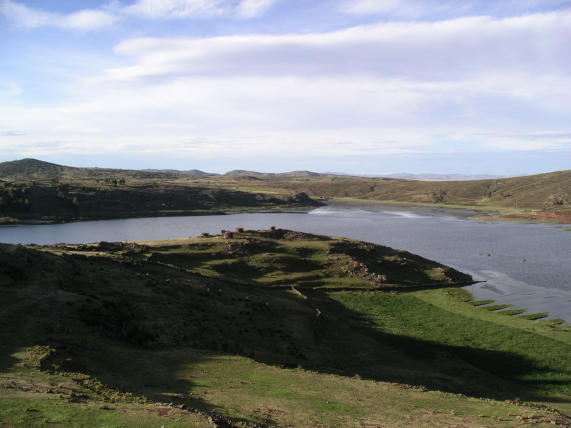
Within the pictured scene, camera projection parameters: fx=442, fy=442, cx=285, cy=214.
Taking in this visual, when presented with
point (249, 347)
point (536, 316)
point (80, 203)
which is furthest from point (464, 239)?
point (80, 203)

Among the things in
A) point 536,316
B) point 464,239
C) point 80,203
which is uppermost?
point 80,203

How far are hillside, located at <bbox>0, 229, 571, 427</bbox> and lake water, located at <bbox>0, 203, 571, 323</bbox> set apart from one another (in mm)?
13215

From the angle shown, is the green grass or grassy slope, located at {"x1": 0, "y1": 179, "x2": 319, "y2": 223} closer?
the green grass

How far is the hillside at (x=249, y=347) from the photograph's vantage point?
20188 mm

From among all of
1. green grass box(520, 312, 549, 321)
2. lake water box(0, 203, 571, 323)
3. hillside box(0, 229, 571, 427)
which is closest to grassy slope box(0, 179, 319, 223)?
lake water box(0, 203, 571, 323)

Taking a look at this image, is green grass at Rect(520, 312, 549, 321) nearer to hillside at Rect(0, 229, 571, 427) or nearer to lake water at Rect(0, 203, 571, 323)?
lake water at Rect(0, 203, 571, 323)

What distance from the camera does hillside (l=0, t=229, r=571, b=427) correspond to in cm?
2019

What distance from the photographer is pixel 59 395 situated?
59.2 feet

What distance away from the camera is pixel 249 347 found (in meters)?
34.7

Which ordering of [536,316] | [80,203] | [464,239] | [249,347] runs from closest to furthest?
[249,347], [536,316], [464,239], [80,203]

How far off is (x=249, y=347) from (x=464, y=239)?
10105 cm

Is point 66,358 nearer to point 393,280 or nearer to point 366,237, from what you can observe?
Answer: point 393,280

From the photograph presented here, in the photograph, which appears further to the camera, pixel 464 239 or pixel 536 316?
pixel 464 239

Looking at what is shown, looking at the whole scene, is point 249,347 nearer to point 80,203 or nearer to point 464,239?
point 464,239
